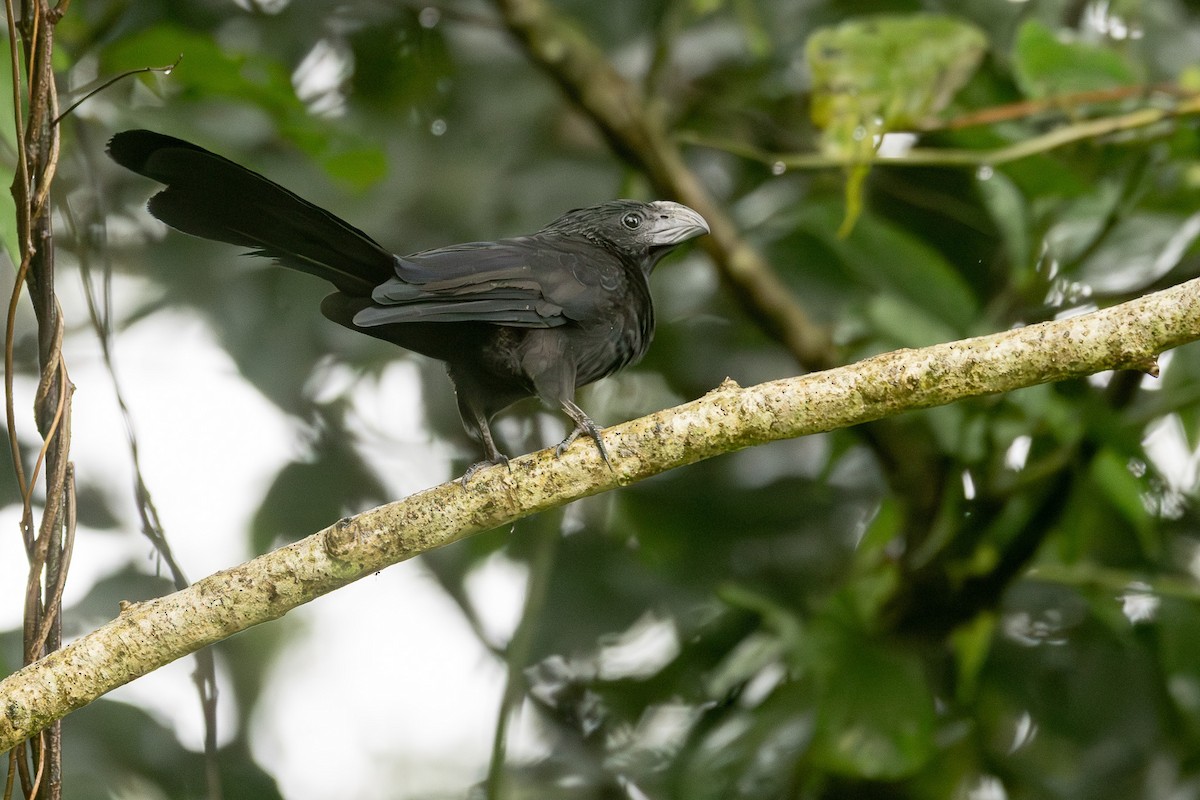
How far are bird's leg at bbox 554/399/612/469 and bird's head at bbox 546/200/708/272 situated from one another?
0.72m

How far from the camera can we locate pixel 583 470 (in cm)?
223

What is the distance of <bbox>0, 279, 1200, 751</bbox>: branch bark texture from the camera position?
194cm

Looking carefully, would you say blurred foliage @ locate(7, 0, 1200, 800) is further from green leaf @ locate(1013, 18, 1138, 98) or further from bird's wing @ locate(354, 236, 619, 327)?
bird's wing @ locate(354, 236, 619, 327)

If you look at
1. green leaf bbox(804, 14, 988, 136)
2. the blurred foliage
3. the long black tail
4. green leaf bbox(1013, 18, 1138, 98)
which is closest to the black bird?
the long black tail

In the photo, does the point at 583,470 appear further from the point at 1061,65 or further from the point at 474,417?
the point at 1061,65

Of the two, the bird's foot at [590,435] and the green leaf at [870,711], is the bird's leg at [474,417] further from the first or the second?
the green leaf at [870,711]

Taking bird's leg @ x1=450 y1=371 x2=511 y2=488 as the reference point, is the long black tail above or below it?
above

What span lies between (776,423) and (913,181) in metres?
2.70

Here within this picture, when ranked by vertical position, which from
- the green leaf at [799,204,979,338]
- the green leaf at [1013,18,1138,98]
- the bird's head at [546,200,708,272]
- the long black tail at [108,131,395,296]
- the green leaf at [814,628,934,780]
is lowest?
the green leaf at [814,628,934,780]

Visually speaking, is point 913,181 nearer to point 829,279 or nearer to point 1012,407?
point 829,279

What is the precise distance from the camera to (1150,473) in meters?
3.83

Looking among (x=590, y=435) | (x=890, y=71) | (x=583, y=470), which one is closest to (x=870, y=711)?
(x=590, y=435)

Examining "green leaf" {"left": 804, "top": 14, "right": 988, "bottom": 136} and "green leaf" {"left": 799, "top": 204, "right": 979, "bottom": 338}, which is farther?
"green leaf" {"left": 799, "top": 204, "right": 979, "bottom": 338}

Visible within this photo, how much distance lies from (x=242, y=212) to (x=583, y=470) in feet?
2.99
